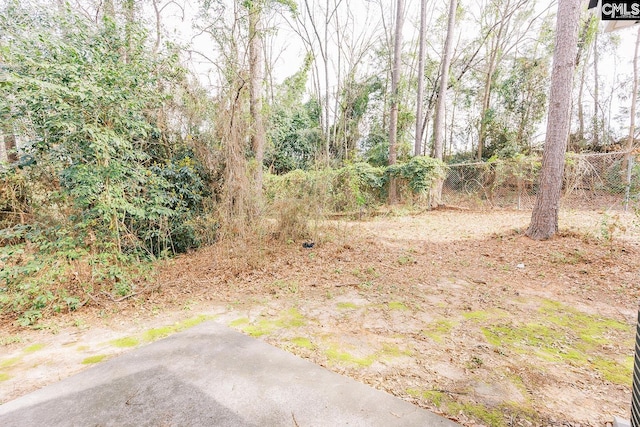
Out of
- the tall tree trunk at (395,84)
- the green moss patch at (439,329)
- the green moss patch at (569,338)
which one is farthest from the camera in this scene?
the tall tree trunk at (395,84)

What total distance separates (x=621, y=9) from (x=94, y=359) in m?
3.63

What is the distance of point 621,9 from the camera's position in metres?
1.06

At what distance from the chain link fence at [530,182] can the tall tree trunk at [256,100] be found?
7.26 m

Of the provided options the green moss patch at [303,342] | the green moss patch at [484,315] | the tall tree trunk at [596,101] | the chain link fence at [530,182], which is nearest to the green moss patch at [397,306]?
the green moss patch at [484,315]

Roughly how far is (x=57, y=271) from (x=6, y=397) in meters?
1.66

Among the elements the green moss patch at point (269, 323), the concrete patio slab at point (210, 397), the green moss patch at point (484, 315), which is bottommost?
the green moss patch at point (484, 315)

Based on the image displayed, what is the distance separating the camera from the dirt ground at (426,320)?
5.78 ft

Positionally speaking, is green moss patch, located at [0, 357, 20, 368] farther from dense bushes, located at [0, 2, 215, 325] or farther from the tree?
the tree

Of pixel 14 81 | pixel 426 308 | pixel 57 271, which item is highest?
pixel 14 81

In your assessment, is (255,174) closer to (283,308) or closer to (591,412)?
(283,308)

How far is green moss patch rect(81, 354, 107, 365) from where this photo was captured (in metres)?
2.07

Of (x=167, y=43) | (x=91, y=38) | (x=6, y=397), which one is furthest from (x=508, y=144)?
(x=6, y=397)

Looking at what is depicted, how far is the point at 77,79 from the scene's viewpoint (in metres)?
2.98

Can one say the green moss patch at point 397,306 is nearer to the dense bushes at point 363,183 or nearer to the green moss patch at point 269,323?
the green moss patch at point 269,323
